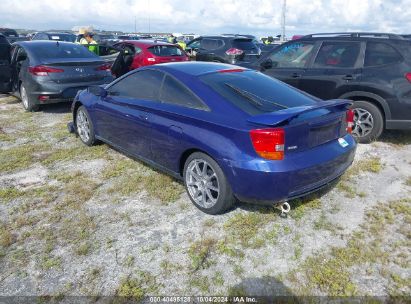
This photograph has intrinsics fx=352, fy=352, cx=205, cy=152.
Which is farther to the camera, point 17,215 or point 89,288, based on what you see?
point 17,215

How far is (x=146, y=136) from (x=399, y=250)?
9.26 feet

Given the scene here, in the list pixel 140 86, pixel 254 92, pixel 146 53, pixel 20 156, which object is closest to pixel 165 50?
pixel 146 53

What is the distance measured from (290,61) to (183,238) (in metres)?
4.37

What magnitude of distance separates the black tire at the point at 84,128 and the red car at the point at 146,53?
5.13 metres

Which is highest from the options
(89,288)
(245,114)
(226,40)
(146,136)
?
(226,40)

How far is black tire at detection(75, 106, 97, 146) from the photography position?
17.8 feet

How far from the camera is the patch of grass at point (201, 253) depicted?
9.59 ft

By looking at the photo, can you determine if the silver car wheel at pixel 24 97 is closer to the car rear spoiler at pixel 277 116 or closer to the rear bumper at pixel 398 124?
the car rear spoiler at pixel 277 116

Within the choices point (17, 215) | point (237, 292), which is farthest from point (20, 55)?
point (237, 292)

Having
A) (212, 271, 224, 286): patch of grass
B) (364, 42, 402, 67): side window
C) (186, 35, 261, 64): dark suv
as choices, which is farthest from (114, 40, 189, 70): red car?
(212, 271, 224, 286): patch of grass

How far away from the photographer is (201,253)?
10.1 ft

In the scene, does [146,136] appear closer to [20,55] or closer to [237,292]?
[237,292]

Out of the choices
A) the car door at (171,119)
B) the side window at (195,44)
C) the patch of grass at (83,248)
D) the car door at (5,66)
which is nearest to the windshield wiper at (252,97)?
the car door at (171,119)

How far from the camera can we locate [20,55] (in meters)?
8.08
